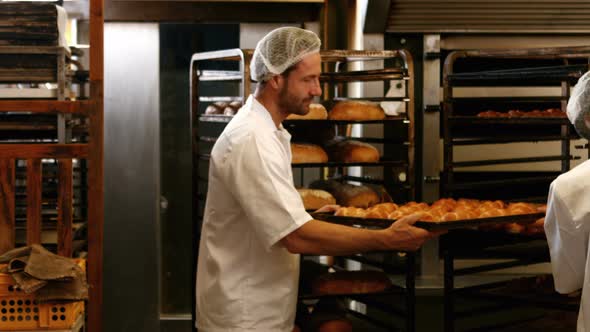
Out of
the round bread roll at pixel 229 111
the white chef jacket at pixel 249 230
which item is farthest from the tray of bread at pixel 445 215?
the round bread roll at pixel 229 111

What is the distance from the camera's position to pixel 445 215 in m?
3.13

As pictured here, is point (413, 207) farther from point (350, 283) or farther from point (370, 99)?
point (370, 99)

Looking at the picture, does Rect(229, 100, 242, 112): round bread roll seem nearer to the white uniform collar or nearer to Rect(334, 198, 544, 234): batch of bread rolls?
Rect(334, 198, 544, 234): batch of bread rolls

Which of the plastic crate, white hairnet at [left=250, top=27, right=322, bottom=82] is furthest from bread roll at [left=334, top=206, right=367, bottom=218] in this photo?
the plastic crate

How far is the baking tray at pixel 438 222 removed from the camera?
9.66ft

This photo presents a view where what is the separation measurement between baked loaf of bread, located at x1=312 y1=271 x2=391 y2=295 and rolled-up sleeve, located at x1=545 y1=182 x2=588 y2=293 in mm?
1087

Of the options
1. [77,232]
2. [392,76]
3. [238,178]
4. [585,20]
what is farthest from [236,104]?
[585,20]

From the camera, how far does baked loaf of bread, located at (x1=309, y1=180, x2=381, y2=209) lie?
407cm

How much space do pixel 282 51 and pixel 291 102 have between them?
0.58 feet

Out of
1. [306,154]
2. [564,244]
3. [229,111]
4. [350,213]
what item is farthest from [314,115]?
[564,244]

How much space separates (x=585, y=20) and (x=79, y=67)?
2.93 metres

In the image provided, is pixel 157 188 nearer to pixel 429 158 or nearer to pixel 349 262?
pixel 349 262

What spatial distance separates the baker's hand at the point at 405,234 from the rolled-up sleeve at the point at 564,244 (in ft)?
1.38

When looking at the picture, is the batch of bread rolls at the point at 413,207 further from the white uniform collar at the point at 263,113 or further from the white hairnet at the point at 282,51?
the white hairnet at the point at 282,51
